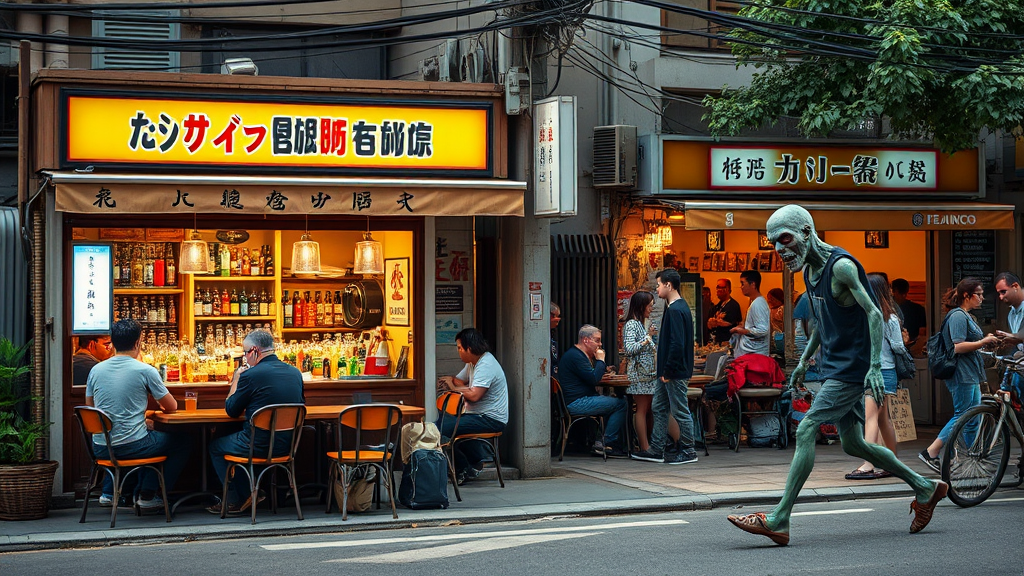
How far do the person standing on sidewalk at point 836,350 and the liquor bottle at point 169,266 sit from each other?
682cm

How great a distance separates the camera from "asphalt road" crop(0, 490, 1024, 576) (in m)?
7.36

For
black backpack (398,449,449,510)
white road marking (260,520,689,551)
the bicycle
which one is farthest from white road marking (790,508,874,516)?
black backpack (398,449,449,510)

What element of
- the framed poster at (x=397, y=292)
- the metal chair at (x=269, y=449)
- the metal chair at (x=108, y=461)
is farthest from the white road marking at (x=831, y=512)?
the metal chair at (x=108, y=461)

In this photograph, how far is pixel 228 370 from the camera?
40.5ft

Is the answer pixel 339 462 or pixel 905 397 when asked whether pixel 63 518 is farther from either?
pixel 905 397

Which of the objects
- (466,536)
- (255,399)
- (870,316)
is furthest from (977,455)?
(255,399)

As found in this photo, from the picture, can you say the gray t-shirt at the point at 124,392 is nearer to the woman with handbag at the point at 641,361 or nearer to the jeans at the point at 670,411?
the woman with handbag at the point at 641,361

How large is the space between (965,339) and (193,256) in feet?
24.4

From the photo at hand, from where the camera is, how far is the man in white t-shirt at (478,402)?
1141 cm

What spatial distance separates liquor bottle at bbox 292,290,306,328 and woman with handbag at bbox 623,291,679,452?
11.7 feet

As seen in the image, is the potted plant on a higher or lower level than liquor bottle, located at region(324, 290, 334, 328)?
lower

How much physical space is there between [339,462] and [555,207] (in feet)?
11.3

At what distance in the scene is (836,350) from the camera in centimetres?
823

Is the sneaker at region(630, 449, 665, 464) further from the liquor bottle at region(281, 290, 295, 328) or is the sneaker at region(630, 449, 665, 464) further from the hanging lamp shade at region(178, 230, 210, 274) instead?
the hanging lamp shade at region(178, 230, 210, 274)
